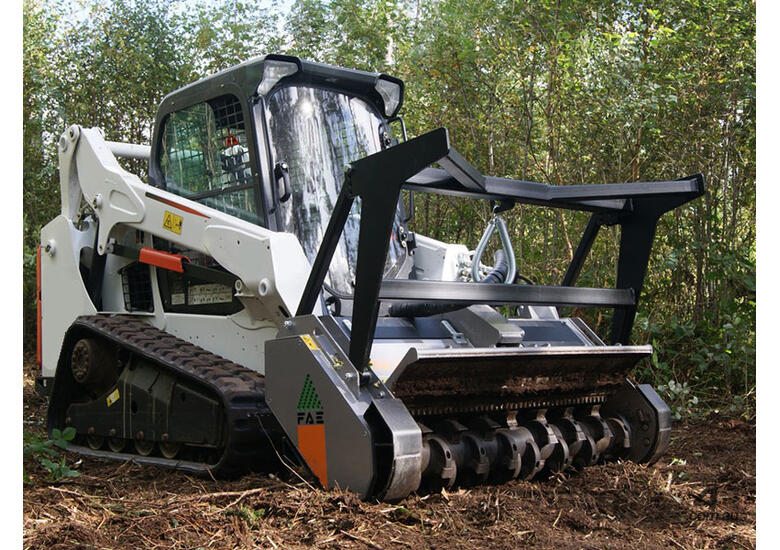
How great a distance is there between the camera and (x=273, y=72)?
184 inches

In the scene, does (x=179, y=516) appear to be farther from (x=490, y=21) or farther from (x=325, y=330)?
(x=490, y=21)

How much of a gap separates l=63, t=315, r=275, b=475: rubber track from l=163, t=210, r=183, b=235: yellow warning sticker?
0.65 meters

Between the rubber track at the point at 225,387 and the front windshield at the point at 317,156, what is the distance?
0.74 m

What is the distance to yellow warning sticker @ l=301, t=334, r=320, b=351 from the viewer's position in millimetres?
3862

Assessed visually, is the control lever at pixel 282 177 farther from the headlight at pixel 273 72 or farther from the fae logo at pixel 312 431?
the fae logo at pixel 312 431

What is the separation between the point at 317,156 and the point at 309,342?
139 centimetres

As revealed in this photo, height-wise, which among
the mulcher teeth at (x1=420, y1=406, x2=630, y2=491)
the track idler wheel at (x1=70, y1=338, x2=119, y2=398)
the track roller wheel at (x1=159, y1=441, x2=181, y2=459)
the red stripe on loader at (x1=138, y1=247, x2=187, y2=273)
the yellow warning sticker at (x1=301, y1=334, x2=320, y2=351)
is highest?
the red stripe on loader at (x1=138, y1=247, x2=187, y2=273)

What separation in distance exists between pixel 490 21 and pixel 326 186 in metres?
4.87

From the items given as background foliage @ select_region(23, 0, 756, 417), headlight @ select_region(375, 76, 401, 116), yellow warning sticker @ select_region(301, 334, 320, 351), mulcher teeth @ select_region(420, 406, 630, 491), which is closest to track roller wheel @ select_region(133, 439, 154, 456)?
yellow warning sticker @ select_region(301, 334, 320, 351)

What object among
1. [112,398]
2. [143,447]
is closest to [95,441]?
[112,398]

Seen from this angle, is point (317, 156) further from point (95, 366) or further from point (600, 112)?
point (600, 112)

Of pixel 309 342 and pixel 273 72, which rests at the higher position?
pixel 273 72

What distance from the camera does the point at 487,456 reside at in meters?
3.98

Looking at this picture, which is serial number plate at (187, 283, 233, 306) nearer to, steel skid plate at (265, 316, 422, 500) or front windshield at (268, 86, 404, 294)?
front windshield at (268, 86, 404, 294)
